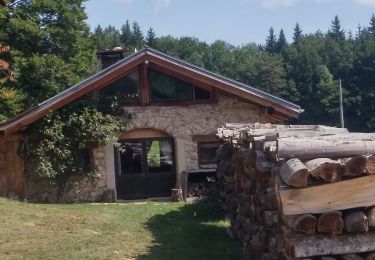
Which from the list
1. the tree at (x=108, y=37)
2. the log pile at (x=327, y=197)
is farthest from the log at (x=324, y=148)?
the tree at (x=108, y=37)

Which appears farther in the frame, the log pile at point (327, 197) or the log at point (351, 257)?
the log at point (351, 257)

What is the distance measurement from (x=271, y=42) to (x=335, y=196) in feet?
350

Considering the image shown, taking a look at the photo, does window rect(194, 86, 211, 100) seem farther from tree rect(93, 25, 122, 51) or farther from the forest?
tree rect(93, 25, 122, 51)

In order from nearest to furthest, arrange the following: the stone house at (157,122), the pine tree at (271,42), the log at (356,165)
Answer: the log at (356,165) < the stone house at (157,122) < the pine tree at (271,42)

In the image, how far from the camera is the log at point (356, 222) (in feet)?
16.7

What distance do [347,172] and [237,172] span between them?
5.06m

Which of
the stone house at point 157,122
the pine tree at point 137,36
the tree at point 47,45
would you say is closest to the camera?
the stone house at point 157,122

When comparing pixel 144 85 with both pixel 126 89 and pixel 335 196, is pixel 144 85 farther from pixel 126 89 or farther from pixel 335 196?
pixel 335 196

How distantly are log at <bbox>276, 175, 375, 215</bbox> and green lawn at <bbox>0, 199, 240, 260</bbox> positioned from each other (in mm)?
3876

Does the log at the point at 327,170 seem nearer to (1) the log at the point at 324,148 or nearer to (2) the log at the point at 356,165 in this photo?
(2) the log at the point at 356,165

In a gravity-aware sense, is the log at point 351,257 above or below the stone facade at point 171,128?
below

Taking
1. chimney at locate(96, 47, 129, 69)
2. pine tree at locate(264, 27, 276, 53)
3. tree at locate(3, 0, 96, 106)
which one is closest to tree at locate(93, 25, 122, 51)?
pine tree at locate(264, 27, 276, 53)

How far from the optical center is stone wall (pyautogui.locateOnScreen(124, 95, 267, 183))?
18.4m

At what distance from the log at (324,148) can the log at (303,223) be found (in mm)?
576
